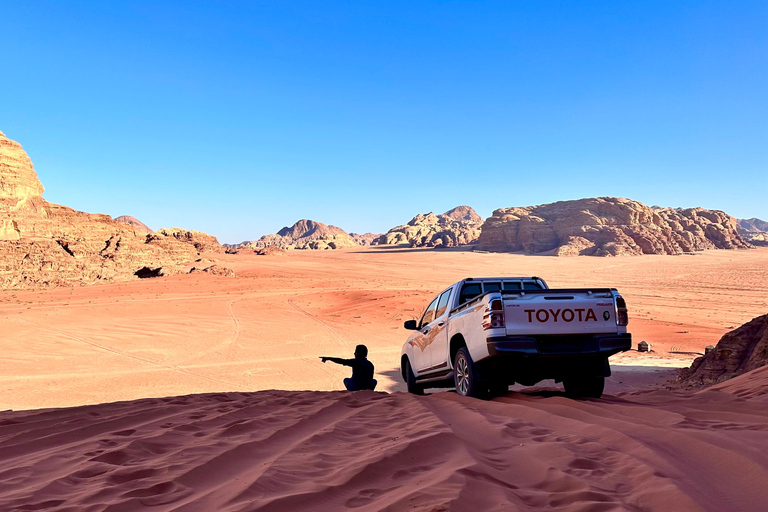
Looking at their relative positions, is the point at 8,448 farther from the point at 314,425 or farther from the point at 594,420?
the point at 594,420

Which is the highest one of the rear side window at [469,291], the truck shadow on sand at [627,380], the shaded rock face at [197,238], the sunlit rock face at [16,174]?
the sunlit rock face at [16,174]

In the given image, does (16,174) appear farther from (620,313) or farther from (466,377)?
(620,313)

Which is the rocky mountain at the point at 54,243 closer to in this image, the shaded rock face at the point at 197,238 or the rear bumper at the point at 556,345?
the shaded rock face at the point at 197,238

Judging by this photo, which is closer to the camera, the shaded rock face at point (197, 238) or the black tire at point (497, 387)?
the black tire at point (497, 387)

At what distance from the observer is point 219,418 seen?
567cm

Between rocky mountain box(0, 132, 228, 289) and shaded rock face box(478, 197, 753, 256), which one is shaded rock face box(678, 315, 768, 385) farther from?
shaded rock face box(478, 197, 753, 256)

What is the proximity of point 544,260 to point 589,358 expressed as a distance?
6923 cm

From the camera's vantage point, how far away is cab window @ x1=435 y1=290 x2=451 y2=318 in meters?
8.47

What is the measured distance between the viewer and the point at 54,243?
119ft

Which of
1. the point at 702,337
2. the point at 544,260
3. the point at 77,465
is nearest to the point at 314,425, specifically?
the point at 77,465

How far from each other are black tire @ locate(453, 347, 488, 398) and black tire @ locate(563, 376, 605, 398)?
1.50 metres

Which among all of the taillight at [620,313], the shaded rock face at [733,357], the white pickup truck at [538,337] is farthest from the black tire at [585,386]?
the shaded rock face at [733,357]

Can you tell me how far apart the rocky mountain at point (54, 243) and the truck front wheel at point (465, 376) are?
3532 centimetres

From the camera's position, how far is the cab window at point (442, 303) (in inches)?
333
